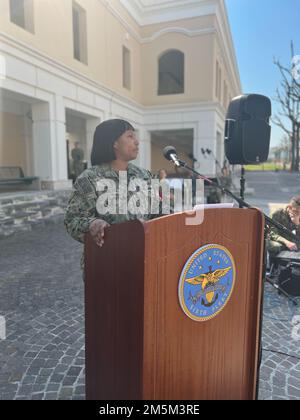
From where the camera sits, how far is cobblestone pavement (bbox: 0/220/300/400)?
221 centimetres

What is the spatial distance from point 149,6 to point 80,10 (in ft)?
16.0

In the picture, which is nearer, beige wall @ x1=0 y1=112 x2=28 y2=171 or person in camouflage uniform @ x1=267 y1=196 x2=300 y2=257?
person in camouflage uniform @ x1=267 y1=196 x2=300 y2=257

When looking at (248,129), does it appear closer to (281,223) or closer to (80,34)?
(281,223)

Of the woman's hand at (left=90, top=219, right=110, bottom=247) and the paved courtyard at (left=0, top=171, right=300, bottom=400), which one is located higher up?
the woman's hand at (left=90, top=219, right=110, bottom=247)

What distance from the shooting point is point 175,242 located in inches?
53.0

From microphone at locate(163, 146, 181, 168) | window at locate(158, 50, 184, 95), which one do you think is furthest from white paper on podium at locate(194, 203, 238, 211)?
window at locate(158, 50, 184, 95)

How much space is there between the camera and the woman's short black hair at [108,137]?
182 centimetres

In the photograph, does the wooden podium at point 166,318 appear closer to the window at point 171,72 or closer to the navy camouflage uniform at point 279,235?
the navy camouflage uniform at point 279,235

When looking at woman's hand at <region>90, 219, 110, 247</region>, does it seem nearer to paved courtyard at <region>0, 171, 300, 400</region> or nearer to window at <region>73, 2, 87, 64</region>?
paved courtyard at <region>0, 171, 300, 400</region>

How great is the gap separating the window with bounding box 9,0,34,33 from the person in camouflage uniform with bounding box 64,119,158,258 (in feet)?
23.7

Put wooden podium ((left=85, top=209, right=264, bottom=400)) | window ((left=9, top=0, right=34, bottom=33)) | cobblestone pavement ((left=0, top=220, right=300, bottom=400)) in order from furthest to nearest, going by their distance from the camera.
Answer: window ((left=9, top=0, right=34, bottom=33)) < cobblestone pavement ((left=0, top=220, right=300, bottom=400)) < wooden podium ((left=85, top=209, right=264, bottom=400))

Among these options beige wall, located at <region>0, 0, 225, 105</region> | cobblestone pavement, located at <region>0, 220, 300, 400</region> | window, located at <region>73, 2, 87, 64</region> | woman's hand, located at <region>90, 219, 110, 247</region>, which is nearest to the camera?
woman's hand, located at <region>90, 219, 110, 247</region>

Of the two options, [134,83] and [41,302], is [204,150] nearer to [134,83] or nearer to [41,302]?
[134,83]
